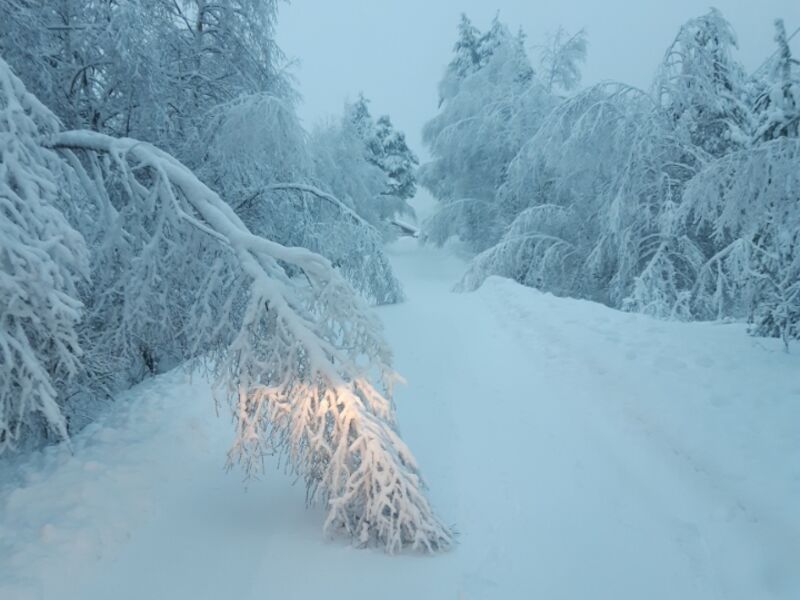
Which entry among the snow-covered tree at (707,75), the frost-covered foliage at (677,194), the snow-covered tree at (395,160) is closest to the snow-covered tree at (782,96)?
the frost-covered foliage at (677,194)

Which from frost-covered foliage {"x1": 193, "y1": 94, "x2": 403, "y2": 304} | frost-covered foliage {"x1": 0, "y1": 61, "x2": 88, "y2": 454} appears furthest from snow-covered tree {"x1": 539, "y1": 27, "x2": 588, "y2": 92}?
frost-covered foliage {"x1": 0, "y1": 61, "x2": 88, "y2": 454}

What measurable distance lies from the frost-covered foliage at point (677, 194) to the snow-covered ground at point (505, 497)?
1.56 metres

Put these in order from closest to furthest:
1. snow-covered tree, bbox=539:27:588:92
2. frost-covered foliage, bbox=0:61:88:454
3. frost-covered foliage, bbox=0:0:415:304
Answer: frost-covered foliage, bbox=0:61:88:454 → frost-covered foliage, bbox=0:0:415:304 → snow-covered tree, bbox=539:27:588:92

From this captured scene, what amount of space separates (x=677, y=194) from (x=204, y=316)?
38.3ft

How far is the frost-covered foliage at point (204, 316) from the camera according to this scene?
3.31m

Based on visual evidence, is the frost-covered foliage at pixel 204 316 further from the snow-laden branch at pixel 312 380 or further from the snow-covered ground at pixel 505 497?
the snow-covered ground at pixel 505 497

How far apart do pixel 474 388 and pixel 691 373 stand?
2.51m

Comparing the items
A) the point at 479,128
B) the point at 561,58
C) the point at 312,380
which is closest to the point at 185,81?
the point at 312,380

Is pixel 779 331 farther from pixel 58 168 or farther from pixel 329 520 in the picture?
pixel 58 168

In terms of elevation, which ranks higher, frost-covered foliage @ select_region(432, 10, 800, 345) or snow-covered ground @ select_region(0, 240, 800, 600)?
frost-covered foliage @ select_region(432, 10, 800, 345)

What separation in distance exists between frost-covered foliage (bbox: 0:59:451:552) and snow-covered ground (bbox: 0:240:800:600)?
0.45 metres

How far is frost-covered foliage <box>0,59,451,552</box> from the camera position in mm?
3312

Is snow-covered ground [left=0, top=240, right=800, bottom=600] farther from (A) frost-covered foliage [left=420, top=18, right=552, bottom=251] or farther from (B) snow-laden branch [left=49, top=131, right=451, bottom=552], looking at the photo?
(A) frost-covered foliage [left=420, top=18, right=552, bottom=251]

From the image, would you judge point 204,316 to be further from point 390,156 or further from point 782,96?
point 390,156
